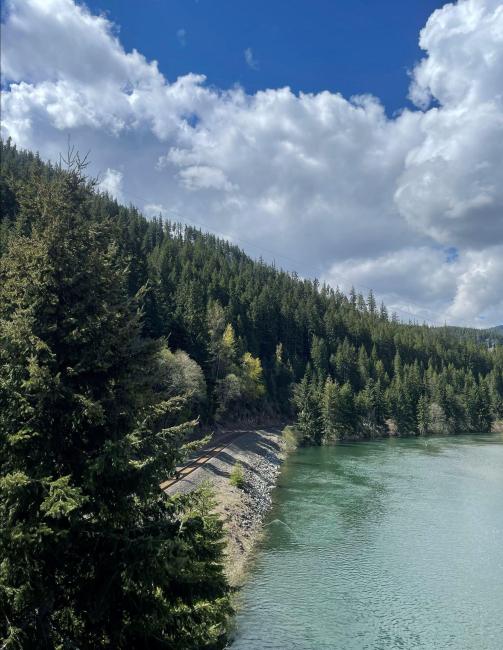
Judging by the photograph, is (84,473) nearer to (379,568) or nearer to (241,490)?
(379,568)

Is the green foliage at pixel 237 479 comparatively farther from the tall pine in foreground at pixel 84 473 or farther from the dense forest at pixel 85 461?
the tall pine in foreground at pixel 84 473

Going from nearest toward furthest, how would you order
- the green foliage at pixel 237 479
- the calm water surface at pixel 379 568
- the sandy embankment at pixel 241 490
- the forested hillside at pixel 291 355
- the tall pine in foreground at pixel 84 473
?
the tall pine in foreground at pixel 84 473, the calm water surface at pixel 379 568, the sandy embankment at pixel 241 490, the green foliage at pixel 237 479, the forested hillside at pixel 291 355

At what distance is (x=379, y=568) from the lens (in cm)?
2422

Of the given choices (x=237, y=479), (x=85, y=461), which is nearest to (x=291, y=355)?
(x=237, y=479)

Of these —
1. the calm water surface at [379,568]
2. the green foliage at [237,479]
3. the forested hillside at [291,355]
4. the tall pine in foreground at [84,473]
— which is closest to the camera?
the tall pine in foreground at [84,473]

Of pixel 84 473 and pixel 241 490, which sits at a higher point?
pixel 84 473

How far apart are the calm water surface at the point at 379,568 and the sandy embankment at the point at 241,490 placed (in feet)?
3.29

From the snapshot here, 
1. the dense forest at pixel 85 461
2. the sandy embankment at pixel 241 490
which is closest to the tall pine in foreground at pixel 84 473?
the dense forest at pixel 85 461

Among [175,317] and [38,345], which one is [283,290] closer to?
[175,317]

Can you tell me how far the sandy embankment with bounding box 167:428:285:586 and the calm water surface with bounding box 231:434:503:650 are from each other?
1.00 metres

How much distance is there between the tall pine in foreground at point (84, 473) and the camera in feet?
27.3

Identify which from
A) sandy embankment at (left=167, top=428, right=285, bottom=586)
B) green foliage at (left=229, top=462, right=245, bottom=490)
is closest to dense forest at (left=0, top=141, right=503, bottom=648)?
sandy embankment at (left=167, top=428, right=285, bottom=586)

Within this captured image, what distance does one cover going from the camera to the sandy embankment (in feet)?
81.5

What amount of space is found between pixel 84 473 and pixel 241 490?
2896cm
